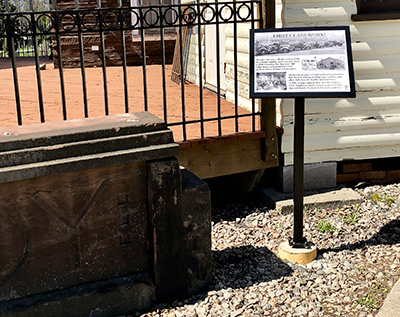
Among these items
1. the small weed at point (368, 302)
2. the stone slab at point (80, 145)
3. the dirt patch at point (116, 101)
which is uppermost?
the stone slab at point (80, 145)

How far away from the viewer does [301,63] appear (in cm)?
431

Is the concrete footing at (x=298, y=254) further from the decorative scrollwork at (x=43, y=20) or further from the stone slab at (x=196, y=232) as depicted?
the decorative scrollwork at (x=43, y=20)

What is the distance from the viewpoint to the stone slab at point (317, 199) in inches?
220

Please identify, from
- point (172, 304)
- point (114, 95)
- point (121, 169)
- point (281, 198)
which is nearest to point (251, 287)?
point (172, 304)

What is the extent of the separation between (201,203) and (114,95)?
4.19 metres

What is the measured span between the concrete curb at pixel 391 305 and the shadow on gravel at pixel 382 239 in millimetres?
911

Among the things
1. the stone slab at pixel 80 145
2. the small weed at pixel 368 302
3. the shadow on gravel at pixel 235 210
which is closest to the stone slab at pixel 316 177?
the shadow on gravel at pixel 235 210

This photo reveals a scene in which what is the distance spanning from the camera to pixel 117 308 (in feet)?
12.5

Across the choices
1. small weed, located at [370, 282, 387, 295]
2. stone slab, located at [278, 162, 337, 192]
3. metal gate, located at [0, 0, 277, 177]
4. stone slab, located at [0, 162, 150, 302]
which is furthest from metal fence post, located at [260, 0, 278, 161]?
stone slab, located at [0, 162, 150, 302]

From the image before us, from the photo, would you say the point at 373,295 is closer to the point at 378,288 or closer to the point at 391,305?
the point at 378,288

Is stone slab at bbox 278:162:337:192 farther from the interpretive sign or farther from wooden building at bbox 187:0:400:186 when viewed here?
the interpretive sign

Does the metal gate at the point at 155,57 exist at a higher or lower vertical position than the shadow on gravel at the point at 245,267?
higher

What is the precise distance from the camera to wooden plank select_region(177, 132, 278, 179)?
5.39 meters

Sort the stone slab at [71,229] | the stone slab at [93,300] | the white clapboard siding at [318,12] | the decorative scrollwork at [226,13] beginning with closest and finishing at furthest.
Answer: the stone slab at [71,229], the stone slab at [93,300], the decorative scrollwork at [226,13], the white clapboard siding at [318,12]
